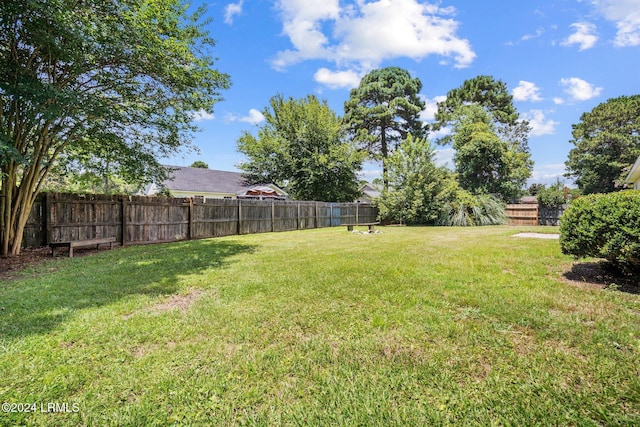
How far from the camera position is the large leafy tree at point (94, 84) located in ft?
18.0

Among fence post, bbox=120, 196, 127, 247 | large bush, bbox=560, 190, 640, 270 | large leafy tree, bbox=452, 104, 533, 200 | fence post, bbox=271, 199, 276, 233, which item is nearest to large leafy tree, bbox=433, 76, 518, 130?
large leafy tree, bbox=452, 104, 533, 200

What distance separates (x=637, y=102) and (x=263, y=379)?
3860 centimetres

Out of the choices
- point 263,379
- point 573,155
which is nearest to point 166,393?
point 263,379

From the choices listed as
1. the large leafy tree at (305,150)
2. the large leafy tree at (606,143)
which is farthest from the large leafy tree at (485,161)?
the large leafy tree at (606,143)

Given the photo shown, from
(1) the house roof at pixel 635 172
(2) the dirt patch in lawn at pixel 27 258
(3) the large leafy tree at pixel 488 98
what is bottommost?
(2) the dirt patch in lawn at pixel 27 258

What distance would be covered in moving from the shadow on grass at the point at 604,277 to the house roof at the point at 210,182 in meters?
18.8

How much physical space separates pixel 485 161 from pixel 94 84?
21.5m

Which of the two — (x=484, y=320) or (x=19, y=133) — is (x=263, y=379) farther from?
(x=19, y=133)

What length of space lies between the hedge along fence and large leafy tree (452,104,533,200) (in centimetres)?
1279

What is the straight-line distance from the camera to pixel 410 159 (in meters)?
18.1

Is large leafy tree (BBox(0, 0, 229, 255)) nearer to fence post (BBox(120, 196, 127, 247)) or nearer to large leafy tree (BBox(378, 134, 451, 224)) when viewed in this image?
fence post (BBox(120, 196, 127, 247))

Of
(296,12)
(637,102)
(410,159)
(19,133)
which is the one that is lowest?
(19,133)

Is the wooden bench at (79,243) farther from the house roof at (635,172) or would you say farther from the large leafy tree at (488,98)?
the large leafy tree at (488,98)

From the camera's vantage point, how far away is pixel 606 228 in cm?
404
